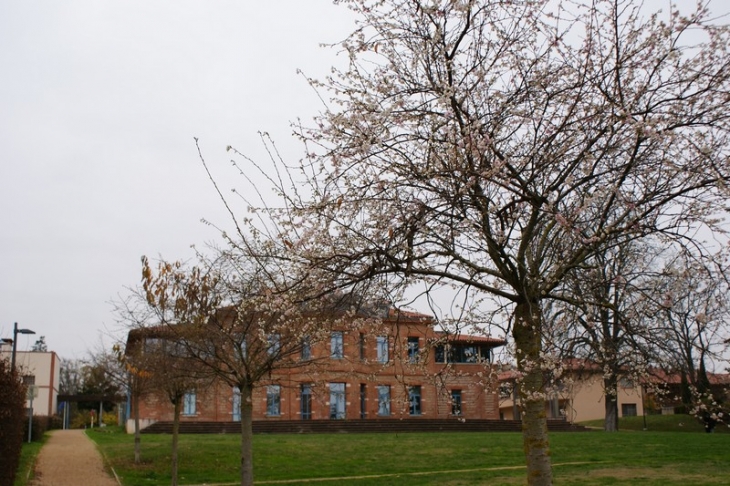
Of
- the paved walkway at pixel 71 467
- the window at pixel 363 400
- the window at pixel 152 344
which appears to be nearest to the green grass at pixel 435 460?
the paved walkway at pixel 71 467

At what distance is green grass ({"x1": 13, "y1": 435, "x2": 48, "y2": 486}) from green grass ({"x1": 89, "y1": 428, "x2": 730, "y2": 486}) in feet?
Answer: 8.34

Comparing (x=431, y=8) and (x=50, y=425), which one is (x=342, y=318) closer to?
(x=431, y=8)

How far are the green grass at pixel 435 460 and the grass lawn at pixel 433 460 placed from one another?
0.09 ft

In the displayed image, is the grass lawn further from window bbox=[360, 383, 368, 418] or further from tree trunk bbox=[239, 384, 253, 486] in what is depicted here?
window bbox=[360, 383, 368, 418]

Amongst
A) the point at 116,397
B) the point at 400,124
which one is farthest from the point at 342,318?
the point at 116,397

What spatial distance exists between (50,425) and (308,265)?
52.7 meters

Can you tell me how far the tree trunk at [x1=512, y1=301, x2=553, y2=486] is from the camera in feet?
24.0

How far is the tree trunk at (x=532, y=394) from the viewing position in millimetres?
7301

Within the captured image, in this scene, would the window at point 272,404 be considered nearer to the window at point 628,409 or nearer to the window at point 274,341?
the window at point 274,341

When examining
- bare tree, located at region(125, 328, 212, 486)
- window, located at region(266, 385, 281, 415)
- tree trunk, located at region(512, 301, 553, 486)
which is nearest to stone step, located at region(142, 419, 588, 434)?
window, located at region(266, 385, 281, 415)

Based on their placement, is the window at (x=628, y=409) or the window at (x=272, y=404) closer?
the window at (x=272, y=404)

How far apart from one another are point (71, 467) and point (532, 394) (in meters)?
20.5

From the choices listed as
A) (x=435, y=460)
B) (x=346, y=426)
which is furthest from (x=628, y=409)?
(x=435, y=460)

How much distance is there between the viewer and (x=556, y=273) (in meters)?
7.64
